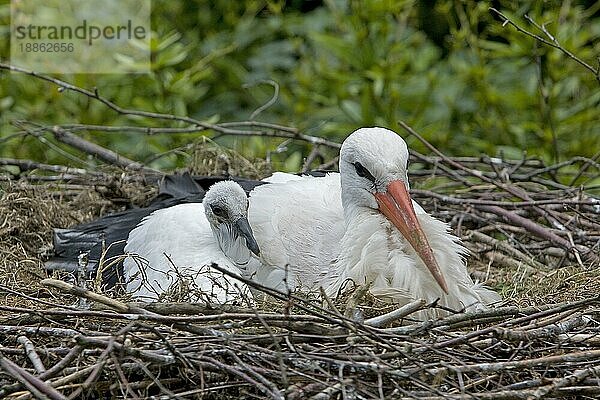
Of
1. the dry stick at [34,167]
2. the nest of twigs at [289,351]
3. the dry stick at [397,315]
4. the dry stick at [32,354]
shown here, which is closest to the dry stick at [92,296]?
the nest of twigs at [289,351]

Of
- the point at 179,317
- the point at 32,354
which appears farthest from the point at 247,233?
the point at 32,354

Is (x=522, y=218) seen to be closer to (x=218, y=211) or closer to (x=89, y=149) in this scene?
(x=218, y=211)

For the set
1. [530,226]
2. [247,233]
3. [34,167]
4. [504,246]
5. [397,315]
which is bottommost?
[34,167]

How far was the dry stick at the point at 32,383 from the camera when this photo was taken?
2111 mm

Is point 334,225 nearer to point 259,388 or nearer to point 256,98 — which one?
point 259,388

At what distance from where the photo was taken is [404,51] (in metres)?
5.28

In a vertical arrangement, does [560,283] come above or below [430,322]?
below

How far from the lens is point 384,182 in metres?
3.16

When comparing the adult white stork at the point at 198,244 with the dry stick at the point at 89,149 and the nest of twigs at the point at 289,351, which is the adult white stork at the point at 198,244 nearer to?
the nest of twigs at the point at 289,351

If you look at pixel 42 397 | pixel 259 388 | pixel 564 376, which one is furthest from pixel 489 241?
pixel 42 397

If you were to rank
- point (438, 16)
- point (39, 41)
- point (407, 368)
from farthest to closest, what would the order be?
point (438, 16), point (39, 41), point (407, 368)

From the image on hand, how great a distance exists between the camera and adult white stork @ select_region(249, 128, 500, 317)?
304 centimetres

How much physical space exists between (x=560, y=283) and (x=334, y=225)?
82cm

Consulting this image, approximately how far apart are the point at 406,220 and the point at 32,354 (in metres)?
1.28
